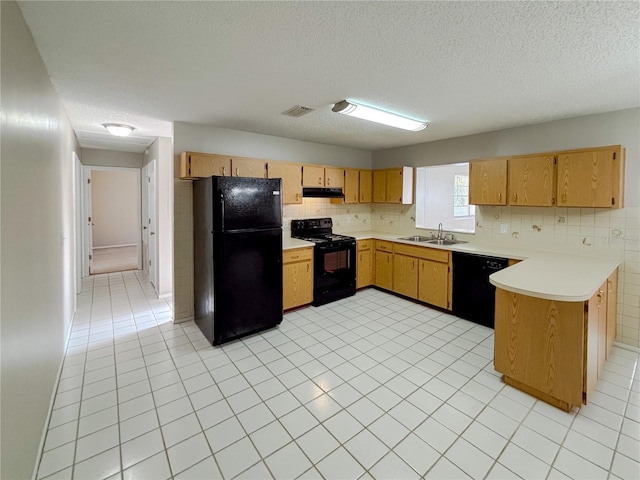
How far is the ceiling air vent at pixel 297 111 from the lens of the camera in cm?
307

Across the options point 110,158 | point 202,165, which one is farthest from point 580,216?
point 110,158

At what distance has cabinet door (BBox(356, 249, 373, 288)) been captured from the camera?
4.89m

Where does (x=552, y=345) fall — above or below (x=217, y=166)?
below

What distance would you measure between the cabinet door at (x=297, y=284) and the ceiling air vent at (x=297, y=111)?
71.9 inches

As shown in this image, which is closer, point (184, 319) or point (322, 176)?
point (184, 319)

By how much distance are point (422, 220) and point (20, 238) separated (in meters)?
4.84

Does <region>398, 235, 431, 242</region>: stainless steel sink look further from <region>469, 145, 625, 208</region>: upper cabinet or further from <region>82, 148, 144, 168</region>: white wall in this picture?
<region>82, 148, 144, 168</region>: white wall

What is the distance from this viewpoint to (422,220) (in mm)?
5172

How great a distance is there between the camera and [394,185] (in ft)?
16.4

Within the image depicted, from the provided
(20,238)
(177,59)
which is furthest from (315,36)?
(20,238)

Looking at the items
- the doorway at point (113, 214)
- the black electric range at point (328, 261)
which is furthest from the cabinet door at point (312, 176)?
the doorway at point (113, 214)

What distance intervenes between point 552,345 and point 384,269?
108 inches

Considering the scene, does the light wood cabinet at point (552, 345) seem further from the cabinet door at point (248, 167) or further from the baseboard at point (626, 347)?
the cabinet door at point (248, 167)

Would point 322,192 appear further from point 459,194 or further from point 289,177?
point 459,194
